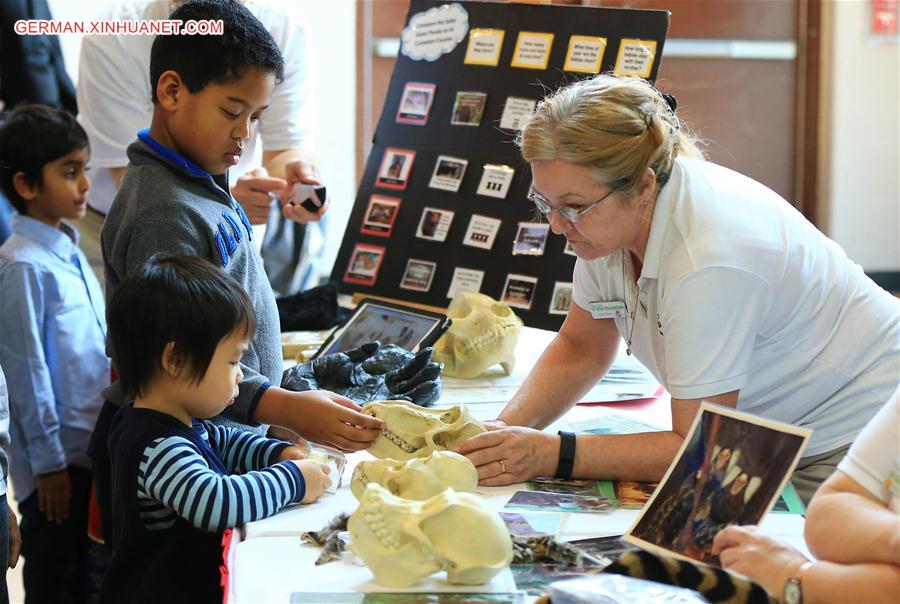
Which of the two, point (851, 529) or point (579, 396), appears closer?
point (851, 529)

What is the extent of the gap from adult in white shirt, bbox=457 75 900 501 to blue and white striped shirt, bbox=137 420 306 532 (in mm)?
335

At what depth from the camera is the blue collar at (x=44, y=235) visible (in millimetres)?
2875

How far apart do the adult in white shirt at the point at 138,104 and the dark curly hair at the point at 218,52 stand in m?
0.80

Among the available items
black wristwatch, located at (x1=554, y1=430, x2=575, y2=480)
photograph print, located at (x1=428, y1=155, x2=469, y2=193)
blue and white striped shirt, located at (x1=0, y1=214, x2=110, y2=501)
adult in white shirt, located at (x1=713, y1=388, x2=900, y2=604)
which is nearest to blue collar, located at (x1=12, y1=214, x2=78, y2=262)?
blue and white striped shirt, located at (x1=0, y1=214, x2=110, y2=501)

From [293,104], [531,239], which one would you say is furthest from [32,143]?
[531,239]

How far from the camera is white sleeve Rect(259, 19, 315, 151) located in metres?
3.22

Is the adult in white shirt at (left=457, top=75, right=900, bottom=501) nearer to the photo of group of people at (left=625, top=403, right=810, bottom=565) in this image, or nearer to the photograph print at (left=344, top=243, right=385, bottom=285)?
the photo of group of people at (left=625, top=403, right=810, bottom=565)

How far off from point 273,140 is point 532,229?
3.00 feet

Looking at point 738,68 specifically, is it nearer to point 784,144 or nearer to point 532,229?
point 784,144

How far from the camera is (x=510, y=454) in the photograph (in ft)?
A: 5.83

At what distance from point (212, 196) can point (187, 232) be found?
6.1 inches

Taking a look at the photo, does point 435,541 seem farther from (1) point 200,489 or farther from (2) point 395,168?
(2) point 395,168

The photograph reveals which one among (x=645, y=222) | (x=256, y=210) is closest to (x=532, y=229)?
(x=256, y=210)

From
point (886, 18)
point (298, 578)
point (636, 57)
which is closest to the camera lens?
point (298, 578)
